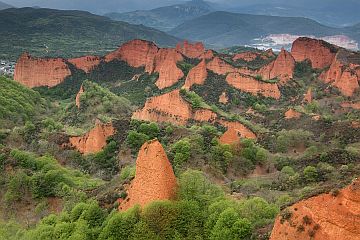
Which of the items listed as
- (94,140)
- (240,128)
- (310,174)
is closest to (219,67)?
(240,128)

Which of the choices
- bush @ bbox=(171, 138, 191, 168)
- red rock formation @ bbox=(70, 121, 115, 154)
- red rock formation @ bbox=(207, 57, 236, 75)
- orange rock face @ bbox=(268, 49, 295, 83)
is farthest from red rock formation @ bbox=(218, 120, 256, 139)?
orange rock face @ bbox=(268, 49, 295, 83)

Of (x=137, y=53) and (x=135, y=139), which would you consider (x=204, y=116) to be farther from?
(x=137, y=53)

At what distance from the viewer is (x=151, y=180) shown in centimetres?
3525

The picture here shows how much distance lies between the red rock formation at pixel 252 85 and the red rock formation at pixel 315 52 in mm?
26812

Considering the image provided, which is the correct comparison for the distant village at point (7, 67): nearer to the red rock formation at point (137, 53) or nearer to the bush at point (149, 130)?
the red rock formation at point (137, 53)

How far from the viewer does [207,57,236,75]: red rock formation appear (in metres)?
105

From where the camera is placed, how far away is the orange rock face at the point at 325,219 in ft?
83.6

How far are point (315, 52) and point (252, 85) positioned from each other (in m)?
32.2

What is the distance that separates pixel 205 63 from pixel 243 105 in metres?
14.2

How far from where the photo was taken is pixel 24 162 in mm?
50844

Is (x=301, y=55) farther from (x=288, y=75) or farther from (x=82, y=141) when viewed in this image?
(x=82, y=141)

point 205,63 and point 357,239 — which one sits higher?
point 357,239

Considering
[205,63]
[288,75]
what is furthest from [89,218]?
[288,75]

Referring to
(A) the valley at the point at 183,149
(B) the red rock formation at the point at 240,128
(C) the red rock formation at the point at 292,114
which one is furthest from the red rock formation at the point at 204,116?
(C) the red rock formation at the point at 292,114
